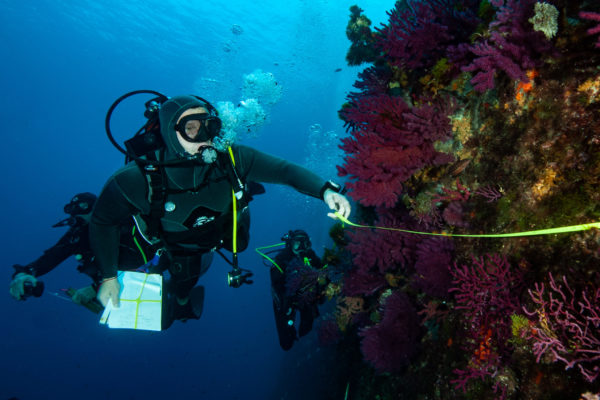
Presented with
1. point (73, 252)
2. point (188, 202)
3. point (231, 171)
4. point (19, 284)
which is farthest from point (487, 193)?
point (73, 252)

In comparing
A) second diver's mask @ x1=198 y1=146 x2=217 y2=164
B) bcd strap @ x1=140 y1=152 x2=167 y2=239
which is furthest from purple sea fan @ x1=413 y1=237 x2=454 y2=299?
bcd strap @ x1=140 y1=152 x2=167 y2=239

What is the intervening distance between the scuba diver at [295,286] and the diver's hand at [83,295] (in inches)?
129

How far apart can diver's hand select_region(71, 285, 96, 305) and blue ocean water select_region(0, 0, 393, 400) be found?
6.90 m

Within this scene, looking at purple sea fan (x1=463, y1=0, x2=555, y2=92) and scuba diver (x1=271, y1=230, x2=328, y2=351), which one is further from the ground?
purple sea fan (x1=463, y1=0, x2=555, y2=92)

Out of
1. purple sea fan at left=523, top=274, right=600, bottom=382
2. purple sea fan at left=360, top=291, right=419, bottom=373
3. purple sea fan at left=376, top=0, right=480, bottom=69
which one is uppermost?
purple sea fan at left=376, top=0, right=480, bottom=69

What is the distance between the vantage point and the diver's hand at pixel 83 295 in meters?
4.60

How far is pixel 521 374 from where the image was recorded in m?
1.69

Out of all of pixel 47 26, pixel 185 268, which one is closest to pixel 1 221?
pixel 47 26

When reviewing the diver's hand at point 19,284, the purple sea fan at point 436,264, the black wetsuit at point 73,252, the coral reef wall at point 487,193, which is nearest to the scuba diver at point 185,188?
the coral reef wall at point 487,193

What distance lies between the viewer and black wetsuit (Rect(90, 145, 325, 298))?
11.7 feet

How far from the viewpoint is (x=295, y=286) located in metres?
5.26

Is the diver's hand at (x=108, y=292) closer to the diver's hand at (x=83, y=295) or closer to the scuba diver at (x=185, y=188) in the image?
the scuba diver at (x=185, y=188)

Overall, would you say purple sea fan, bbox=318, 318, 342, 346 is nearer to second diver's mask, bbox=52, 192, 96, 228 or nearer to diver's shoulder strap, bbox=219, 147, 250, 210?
diver's shoulder strap, bbox=219, 147, 250, 210

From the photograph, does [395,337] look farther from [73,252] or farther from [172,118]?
[73,252]
